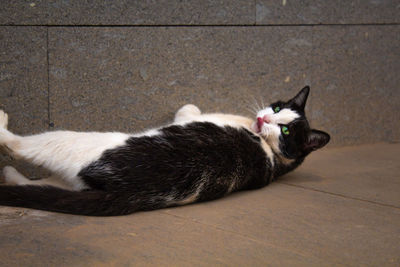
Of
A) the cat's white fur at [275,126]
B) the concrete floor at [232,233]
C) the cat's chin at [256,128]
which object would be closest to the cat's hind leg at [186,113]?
the cat's chin at [256,128]

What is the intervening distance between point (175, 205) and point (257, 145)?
822 mm

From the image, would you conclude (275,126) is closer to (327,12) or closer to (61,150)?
(61,150)

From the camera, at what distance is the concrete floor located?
2.33 metres

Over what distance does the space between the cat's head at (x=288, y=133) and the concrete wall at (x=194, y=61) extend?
2.90 feet

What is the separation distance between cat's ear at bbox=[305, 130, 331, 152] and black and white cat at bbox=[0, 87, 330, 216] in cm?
34

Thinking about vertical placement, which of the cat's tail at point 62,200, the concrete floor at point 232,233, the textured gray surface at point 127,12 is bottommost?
the concrete floor at point 232,233

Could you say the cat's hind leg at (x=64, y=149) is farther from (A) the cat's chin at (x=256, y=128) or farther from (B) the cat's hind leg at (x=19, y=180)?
(A) the cat's chin at (x=256, y=128)

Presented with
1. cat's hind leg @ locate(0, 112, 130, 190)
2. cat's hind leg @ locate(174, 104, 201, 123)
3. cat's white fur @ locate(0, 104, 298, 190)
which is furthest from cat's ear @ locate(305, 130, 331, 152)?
cat's hind leg @ locate(0, 112, 130, 190)

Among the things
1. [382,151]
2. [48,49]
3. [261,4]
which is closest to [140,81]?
[48,49]

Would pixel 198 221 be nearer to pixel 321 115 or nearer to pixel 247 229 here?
pixel 247 229

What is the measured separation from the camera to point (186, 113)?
4.04m

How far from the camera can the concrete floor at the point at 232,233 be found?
91.6 inches

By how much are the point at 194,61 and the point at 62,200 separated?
2.02 meters

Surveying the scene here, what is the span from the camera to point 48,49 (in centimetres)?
361
